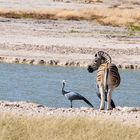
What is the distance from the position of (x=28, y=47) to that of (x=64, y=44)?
2.60m

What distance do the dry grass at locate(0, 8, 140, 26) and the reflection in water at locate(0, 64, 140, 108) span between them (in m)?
23.2

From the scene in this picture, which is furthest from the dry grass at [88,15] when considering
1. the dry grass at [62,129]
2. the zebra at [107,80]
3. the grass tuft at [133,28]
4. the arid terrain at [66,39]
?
the dry grass at [62,129]

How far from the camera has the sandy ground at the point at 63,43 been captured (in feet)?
112

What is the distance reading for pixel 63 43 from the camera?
129ft

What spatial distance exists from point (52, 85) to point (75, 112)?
8970 millimetres

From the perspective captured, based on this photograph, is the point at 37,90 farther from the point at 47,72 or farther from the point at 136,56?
the point at 136,56

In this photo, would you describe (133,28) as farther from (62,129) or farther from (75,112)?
(62,129)

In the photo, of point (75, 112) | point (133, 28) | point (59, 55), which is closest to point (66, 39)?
point (59, 55)

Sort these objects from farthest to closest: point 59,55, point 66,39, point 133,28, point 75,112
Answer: point 133,28 < point 66,39 < point 59,55 < point 75,112

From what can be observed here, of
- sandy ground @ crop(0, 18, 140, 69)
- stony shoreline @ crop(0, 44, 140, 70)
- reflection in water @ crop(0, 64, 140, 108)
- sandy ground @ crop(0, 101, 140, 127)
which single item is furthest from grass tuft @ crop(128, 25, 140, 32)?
sandy ground @ crop(0, 101, 140, 127)

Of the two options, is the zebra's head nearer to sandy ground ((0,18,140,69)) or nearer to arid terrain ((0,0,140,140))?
arid terrain ((0,0,140,140))

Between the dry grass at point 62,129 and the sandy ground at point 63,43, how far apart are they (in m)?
18.0

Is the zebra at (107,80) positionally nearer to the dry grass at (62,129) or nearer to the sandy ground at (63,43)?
the dry grass at (62,129)

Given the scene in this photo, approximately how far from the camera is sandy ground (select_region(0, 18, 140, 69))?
1347 inches
